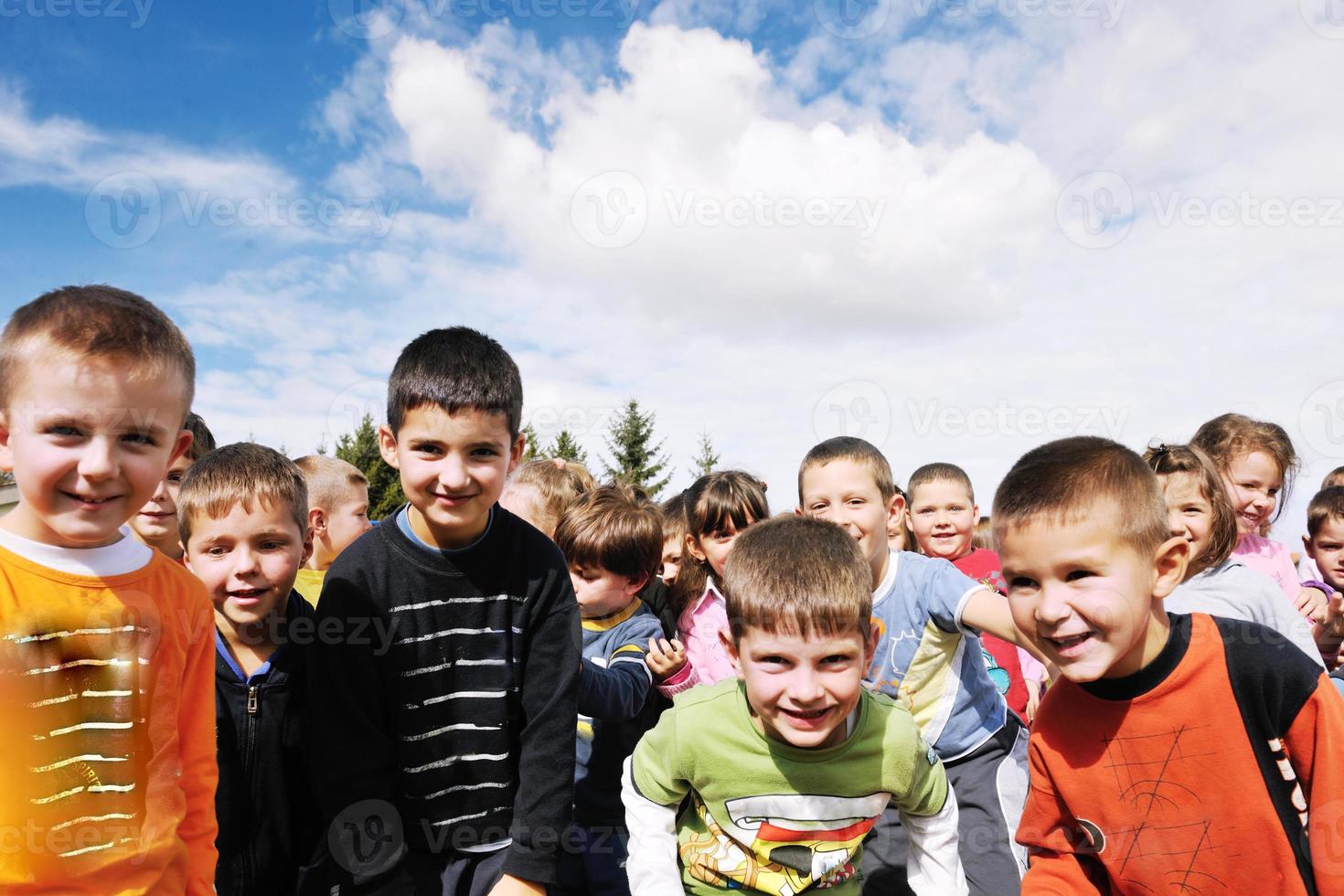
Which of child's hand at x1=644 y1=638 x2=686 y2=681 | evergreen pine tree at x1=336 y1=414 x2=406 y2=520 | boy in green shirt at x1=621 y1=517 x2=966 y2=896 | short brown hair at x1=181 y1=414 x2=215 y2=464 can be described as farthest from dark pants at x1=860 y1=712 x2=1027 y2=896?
evergreen pine tree at x1=336 y1=414 x2=406 y2=520

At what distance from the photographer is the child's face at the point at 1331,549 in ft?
18.7

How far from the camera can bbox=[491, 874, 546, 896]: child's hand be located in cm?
254

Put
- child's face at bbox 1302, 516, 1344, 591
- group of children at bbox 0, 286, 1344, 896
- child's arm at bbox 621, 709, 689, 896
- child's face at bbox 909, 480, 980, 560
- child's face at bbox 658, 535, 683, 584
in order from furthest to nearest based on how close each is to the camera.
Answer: child's face at bbox 909, 480, 980, 560 < child's face at bbox 1302, 516, 1344, 591 < child's face at bbox 658, 535, 683, 584 < child's arm at bbox 621, 709, 689, 896 < group of children at bbox 0, 286, 1344, 896

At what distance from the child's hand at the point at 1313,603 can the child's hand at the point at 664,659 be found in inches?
170

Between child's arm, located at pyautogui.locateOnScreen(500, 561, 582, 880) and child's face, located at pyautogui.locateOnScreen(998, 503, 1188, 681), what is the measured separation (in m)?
1.49

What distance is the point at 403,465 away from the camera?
268cm

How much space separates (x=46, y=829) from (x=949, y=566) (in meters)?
3.26

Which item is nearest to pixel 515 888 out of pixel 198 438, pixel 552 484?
pixel 552 484

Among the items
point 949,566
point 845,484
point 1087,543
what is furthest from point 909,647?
point 1087,543

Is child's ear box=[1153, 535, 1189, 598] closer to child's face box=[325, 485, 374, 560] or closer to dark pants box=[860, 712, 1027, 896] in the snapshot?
dark pants box=[860, 712, 1027, 896]

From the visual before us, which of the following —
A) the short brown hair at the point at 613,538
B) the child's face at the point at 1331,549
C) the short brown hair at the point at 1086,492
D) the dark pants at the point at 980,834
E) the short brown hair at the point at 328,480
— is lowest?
the dark pants at the point at 980,834

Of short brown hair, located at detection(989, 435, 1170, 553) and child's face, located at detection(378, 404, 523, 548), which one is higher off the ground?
child's face, located at detection(378, 404, 523, 548)

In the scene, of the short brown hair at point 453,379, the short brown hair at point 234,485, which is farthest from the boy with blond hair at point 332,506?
the short brown hair at point 453,379

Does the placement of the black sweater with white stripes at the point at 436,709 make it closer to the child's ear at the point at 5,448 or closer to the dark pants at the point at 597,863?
the child's ear at the point at 5,448
